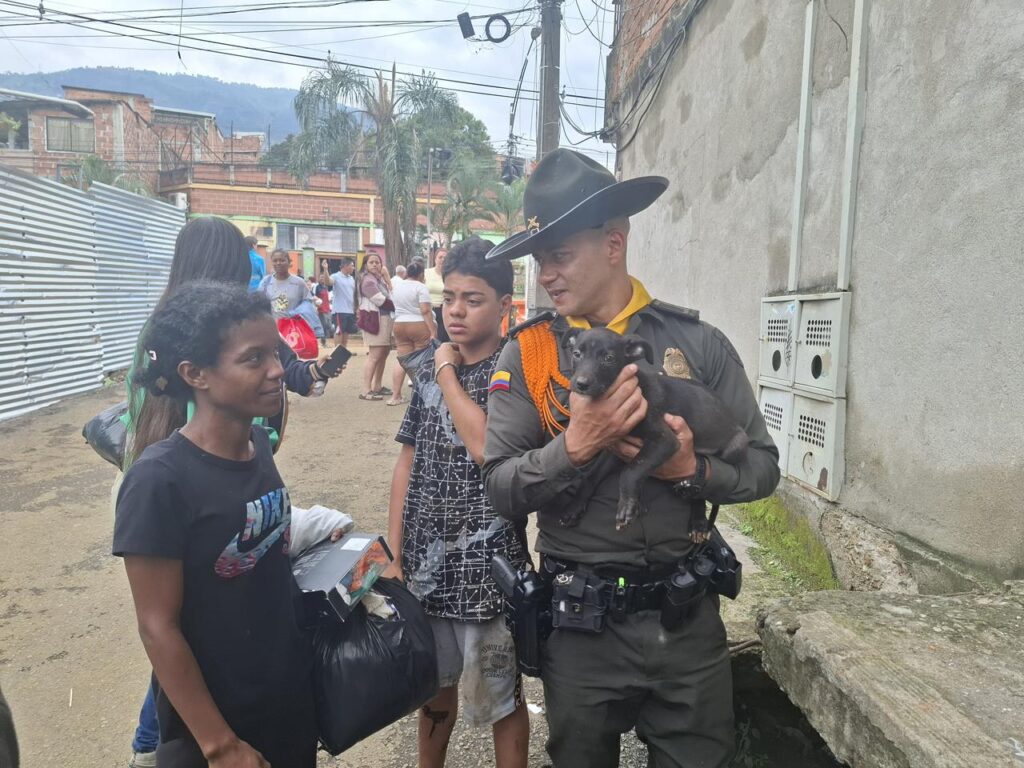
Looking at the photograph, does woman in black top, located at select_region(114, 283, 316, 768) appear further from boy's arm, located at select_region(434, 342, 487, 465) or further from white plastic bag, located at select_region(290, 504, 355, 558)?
boy's arm, located at select_region(434, 342, 487, 465)

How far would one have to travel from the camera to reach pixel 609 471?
1.89m

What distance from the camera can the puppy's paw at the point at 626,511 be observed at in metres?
1.78

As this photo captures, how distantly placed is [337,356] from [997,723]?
2606 millimetres

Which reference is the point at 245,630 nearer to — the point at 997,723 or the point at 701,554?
the point at 701,554

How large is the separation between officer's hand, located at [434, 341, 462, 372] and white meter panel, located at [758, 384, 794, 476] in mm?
2363

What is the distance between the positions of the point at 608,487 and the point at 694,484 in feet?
0.80

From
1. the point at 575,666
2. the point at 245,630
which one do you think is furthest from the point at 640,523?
the point at 245,630

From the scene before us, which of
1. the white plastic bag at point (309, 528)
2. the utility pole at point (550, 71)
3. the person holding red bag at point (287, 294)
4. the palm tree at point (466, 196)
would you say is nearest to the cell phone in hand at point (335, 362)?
the white plastic bag at point (309, 528)

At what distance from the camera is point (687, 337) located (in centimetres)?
206

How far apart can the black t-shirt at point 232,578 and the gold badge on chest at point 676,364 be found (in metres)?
1.23

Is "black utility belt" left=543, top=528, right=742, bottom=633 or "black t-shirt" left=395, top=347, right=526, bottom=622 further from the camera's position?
"black t-shirt" left=395, top=347, right=526, bottom=622

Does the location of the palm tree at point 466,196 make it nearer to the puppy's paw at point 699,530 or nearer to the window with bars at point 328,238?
the window with bars at point 328,238

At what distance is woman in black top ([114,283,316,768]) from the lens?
1.55m

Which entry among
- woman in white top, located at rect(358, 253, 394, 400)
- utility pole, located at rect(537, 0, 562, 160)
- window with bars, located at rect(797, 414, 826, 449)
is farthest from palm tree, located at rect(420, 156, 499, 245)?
window with bars, located at rect(797, 414, 826, 449)
